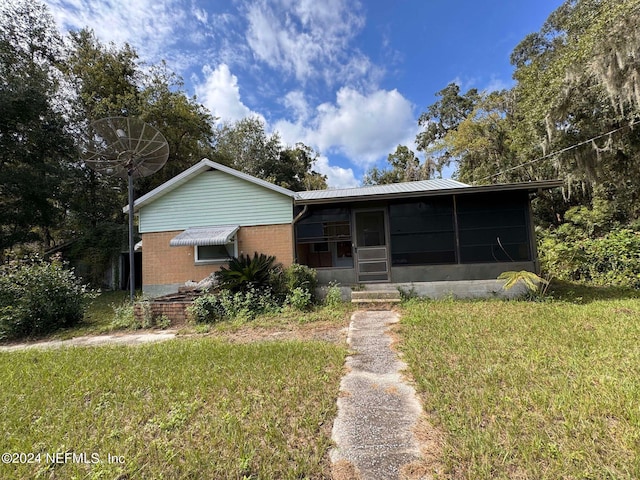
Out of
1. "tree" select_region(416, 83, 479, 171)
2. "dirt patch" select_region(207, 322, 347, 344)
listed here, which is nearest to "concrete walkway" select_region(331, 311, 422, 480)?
"dirt patch" select_region(207, 322, 347, 344)

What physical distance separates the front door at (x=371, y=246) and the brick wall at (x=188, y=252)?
2158mm

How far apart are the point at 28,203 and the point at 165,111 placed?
8.18m

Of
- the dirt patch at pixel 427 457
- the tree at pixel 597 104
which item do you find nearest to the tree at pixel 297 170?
the tree at pixel 597 104

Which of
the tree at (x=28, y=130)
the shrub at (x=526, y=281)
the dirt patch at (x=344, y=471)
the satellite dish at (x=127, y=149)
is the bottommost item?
the dirt patch at (x=344, y=471)

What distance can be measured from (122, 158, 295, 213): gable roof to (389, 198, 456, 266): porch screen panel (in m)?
3.43

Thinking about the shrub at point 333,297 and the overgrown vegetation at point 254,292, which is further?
the shrub at point 333,297

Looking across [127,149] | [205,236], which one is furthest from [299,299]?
[127,149]

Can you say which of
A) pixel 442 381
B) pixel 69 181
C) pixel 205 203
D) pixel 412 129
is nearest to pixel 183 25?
pixel 205 203

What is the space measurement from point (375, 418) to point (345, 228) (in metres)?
6.93

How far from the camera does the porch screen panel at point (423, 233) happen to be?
824cm

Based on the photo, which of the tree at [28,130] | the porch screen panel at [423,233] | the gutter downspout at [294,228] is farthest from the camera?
the tree at [28,130]

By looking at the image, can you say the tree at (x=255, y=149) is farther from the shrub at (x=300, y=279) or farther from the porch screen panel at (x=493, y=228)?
the porch screen panel at (x=493, y=228)

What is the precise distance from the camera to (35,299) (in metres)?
6.80

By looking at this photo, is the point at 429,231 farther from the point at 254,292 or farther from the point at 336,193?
the point at 254,292
